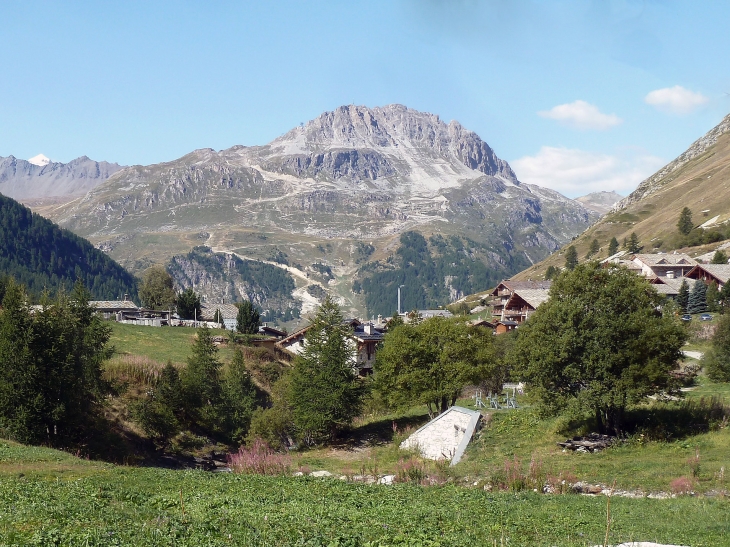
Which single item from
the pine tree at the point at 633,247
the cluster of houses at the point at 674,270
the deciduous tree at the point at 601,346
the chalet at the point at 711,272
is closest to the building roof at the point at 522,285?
the cluster of houses at the point at 674,270

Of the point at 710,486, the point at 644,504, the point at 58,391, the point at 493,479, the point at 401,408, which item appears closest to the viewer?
the point at 644,504

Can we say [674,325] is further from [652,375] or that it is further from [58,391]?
[58,391]

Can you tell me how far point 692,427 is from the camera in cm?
3394

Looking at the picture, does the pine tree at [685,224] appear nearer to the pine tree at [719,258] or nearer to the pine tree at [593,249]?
the pine tree at [593,249]

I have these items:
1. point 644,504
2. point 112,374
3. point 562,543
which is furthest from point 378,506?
point 112,374

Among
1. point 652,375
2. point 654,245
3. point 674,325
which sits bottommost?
point 652,375

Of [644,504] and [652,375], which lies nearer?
[644,504]

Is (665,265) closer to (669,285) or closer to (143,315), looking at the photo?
(669,285)

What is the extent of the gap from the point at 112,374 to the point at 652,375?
152ft

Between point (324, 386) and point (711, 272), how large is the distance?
89461mm

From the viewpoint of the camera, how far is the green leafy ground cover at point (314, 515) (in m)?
14.6

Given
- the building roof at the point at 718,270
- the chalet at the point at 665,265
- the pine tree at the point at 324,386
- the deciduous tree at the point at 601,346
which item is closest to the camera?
the deciduous tree at the point at 601,346

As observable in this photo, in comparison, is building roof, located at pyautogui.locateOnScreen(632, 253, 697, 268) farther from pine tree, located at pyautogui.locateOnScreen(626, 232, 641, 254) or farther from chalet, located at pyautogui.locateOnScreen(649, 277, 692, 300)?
pine tree, located at pyautogui.locateOnScreen(626, 232, 641, 254)

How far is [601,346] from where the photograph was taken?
3509cm
